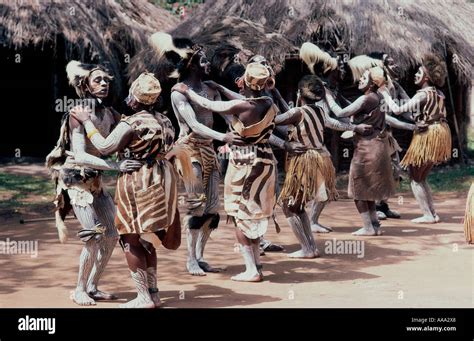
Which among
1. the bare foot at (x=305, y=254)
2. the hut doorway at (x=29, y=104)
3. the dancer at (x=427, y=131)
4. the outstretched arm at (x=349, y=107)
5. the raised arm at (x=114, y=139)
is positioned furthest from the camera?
the hut doorway at (x=29, y=104)

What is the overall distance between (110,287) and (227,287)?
0.86 meters

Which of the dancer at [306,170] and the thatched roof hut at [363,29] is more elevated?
the thatched roof hut at [363,29]

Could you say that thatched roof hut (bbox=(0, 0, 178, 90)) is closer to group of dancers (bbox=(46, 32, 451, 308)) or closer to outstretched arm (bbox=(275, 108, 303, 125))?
group of dancers (bbox=(46, 32, 451, 308))

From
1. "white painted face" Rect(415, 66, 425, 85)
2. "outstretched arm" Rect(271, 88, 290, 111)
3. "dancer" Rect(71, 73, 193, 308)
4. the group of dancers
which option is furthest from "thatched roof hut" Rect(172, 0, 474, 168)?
"dancer" Rect(71, 73, 193, 308)

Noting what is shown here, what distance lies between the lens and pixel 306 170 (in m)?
7.16

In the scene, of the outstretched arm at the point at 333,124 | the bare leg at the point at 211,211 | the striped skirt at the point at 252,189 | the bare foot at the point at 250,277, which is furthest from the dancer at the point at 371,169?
the bare foot at the point at 250,277

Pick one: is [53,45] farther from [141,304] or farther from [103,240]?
[141,304]

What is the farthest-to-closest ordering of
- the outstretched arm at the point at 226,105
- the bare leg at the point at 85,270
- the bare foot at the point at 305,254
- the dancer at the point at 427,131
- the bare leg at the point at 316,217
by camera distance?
1. the dancer at the point at 427,131
2. the bare leg at the point at 316,217
3. the bare foot at the point at 305,254
4. the outstretched arm at the point at 226,105
5. the bare leg at the point at 85,270

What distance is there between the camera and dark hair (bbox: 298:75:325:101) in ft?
23.3

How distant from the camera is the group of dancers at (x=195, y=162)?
536 centimetres

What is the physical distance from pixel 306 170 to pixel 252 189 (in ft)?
3.44

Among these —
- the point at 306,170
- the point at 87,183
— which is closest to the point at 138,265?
the point at 87,183

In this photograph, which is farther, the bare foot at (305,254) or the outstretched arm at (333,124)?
the outstretched arm at (333,124)

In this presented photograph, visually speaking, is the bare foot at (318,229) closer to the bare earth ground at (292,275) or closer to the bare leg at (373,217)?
the bare earth ground at (292,275)
